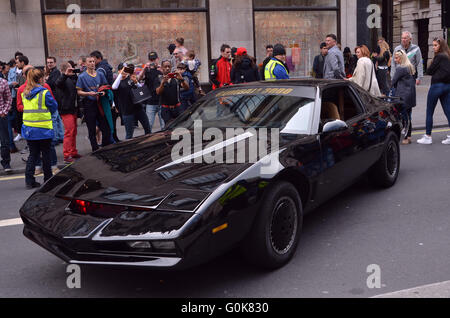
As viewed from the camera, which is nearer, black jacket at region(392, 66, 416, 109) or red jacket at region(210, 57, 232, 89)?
black jacket at region(392, 66, 416, 109)

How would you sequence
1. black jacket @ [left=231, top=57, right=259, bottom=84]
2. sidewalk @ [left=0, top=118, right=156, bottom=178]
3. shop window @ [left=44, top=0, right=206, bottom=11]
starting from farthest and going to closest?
shop window @ [left=44, top=0, right=206, bottom=11]
black jacket @ [left=231, top=57, right=259, bottom=84]
sidewalk @ [left=0, top=118, right=156, bottom=178]

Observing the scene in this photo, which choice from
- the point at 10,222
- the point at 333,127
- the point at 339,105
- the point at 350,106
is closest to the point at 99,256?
the point at 333,127

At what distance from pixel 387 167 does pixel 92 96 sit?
5.54 metres

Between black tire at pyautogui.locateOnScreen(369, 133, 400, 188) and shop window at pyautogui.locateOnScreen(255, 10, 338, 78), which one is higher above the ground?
shop window at pyautogui.locateOnScreen(255, 10, 338, 78)

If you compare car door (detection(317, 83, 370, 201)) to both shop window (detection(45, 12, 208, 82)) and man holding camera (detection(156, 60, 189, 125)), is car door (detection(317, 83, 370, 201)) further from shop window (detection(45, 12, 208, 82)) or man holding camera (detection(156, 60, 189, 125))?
shop window (detection(45, 12, 208, 82))

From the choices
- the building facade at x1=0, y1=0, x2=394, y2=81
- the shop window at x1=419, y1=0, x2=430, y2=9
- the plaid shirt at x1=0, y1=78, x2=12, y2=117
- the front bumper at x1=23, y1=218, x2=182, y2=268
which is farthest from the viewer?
the shop window at x1=419, y1=0, x2=430, y2=9

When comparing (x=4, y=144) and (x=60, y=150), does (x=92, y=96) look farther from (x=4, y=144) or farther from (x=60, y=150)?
(x=60, y=150)

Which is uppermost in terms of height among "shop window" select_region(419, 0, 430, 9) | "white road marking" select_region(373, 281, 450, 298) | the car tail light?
"shop window" select_region(419, 0, 430, 9)

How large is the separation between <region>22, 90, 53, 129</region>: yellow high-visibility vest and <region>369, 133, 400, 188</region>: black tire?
4563 millimetres

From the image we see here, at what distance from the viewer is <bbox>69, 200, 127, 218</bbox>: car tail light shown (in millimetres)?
3498

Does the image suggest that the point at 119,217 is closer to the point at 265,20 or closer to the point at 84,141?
the point at 84,141

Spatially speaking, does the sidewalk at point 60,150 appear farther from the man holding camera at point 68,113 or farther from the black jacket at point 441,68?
the black jacket at point 441,68

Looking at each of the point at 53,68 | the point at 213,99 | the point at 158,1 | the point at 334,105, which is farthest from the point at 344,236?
the point at 158,1

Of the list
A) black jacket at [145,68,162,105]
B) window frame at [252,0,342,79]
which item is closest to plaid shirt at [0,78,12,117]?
black jacket at [145,68,162,105]
